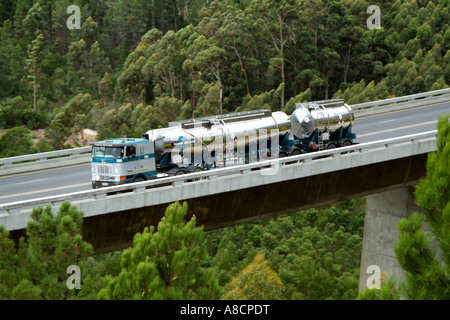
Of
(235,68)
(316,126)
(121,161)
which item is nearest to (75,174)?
(121,161)

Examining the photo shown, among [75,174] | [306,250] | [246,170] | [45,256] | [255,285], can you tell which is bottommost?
[306,250]

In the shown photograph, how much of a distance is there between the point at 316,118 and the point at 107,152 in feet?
35.1

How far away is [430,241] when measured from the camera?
519 inches

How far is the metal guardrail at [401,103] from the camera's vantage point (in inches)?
1683

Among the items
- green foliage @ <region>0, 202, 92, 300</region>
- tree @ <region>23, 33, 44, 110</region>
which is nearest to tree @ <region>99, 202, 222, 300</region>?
green foliage @ <region>0, 202, 92, 300</region>

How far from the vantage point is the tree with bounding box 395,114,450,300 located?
514 inches

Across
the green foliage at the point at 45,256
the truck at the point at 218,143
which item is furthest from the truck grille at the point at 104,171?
the green foliage at the point at 45,256

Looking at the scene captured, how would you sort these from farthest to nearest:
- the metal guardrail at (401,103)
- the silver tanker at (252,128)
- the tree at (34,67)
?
the tree at (34,67) < the metal guardrail at (401,103) < the silver tanker at (252,128)

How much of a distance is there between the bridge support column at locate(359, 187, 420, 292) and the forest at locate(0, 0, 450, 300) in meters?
5.55

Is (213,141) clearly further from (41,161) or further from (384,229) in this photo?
(384,229)

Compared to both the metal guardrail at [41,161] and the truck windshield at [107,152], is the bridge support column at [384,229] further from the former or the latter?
the truck windshield at [107,152]

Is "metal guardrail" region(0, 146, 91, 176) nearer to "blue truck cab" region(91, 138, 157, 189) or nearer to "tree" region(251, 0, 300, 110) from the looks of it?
"blue truck cab" region(91, 138, 157, 189)

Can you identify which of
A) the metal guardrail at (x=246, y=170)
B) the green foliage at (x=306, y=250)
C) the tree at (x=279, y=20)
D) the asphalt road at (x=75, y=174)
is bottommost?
the green foliage at (x=306, y=250)
